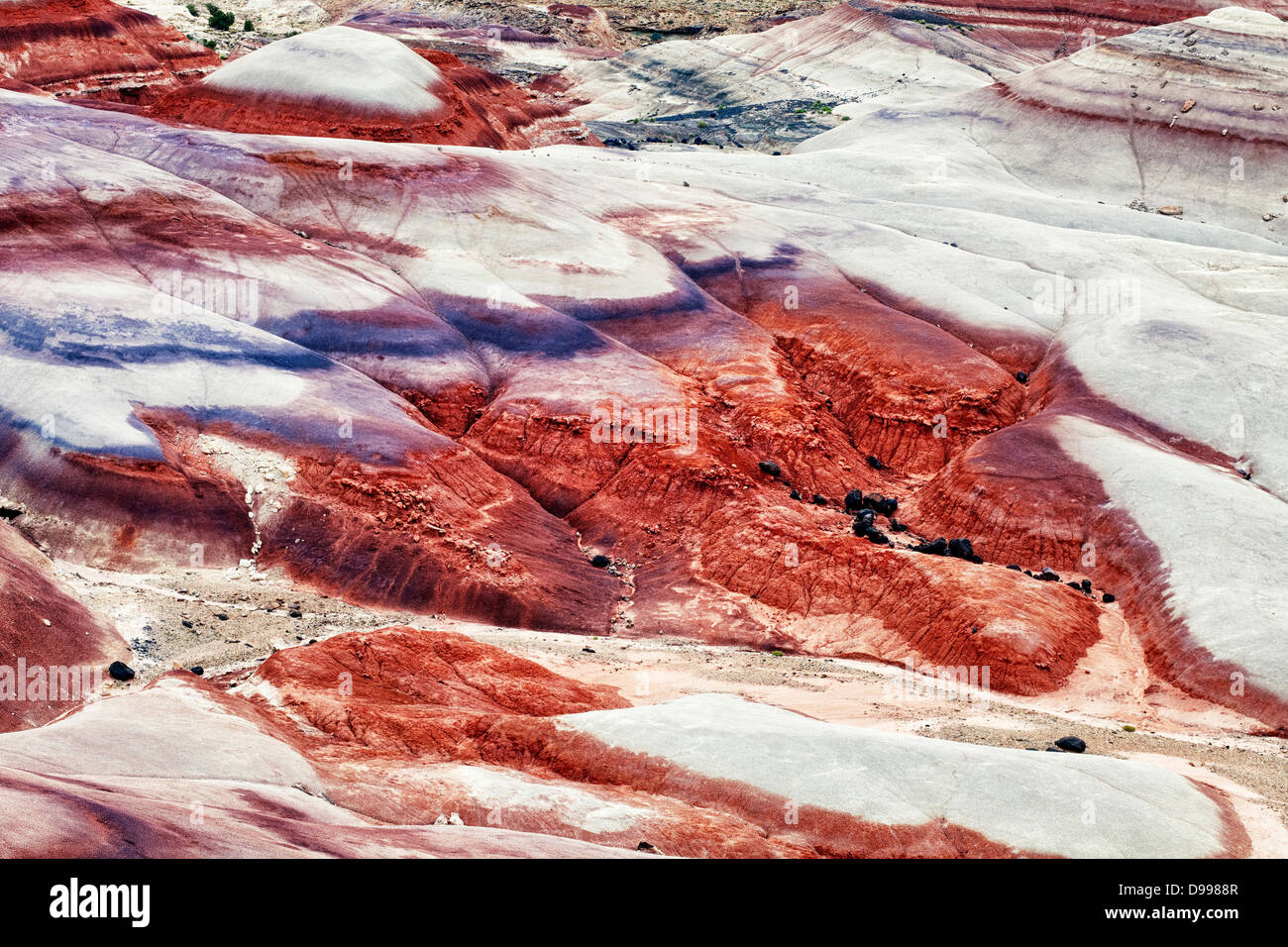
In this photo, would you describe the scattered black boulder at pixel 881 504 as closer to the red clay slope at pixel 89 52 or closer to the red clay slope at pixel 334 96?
the red clay slope at pixel 334 96

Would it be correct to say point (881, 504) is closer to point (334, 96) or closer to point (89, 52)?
point (334, 96)

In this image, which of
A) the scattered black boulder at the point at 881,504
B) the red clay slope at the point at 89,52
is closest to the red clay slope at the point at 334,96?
the red clay slope at the point at 89,52

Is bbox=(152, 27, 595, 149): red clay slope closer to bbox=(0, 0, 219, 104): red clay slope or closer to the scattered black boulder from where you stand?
bbox=(0, 0, 219, 104): red clay slope

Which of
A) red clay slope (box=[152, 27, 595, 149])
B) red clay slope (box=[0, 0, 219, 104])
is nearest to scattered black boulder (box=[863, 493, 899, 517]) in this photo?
red clay slope (box=[152, 27, 595, 149])

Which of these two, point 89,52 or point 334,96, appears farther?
point 89,52

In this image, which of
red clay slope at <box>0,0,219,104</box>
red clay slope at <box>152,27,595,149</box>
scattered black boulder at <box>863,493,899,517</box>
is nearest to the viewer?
scattered black boulder at <box>863,493,899,517</box>

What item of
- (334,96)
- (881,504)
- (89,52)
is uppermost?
(89,52)

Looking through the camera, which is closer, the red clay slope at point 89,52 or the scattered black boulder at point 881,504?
the scattered black boulder at point 881,504

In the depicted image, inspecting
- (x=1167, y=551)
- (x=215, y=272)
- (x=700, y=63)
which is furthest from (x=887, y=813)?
(x=700, y=63)

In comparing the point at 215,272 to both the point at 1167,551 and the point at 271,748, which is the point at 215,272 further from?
the point at 1167,551

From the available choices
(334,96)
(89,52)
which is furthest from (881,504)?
(89,52)

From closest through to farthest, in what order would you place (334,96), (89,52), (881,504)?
(881,504) → (334,96) → (89,52)

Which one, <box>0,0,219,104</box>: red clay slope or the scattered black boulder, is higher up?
<box>0,0,219,104</box>: red clay slope
